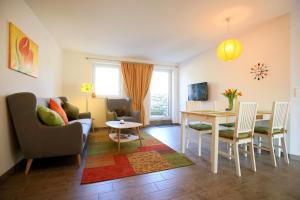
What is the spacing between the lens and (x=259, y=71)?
2.76m

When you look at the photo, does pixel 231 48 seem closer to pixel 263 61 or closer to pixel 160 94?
pixel 263 61

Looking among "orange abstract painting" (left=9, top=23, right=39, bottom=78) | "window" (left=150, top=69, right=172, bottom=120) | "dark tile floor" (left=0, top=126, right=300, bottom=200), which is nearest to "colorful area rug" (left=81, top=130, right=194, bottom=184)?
"dark tile floor" (left=0, top=126, right=300, bottom=200)

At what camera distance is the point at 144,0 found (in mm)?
2041

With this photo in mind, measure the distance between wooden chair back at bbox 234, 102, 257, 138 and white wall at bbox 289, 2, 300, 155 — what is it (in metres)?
0.98

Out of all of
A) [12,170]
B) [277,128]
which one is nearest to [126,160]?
[12,170]

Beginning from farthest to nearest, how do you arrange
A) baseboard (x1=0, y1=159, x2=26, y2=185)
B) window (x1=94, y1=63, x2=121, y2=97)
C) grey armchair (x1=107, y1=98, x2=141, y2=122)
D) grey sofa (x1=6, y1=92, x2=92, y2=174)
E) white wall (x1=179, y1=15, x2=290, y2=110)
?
1. window (x1=94, y1=63, x2=121, y2=97)
2. grey armchair (x1=107, y1=98, x2=141, y2=122)
3. white wall (x1=179, y1=15, x2=290, y2=110)
4. grey sofa (x1=6, y1=92, x2=92, y2=174)
5. baseboard (x1=0, y1=159, x2=26, y2=185)

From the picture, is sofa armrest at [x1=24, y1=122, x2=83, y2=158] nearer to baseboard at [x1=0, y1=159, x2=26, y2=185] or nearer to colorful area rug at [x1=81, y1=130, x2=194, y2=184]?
baseboard at [x1=0, y1=159, x2=26, y2=185]

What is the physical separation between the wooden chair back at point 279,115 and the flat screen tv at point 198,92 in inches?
77.2

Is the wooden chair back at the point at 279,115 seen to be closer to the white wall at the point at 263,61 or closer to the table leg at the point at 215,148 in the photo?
the white wall at the point at 263,61

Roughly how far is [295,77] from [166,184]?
266cm

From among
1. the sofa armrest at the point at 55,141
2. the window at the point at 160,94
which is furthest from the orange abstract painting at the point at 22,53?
the window at the point at 160,94

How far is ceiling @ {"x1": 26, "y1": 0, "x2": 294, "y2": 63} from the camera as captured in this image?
2.13m

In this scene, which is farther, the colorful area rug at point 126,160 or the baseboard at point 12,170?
the colorful area rug at point 126,160

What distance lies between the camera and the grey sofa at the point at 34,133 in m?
1.70
